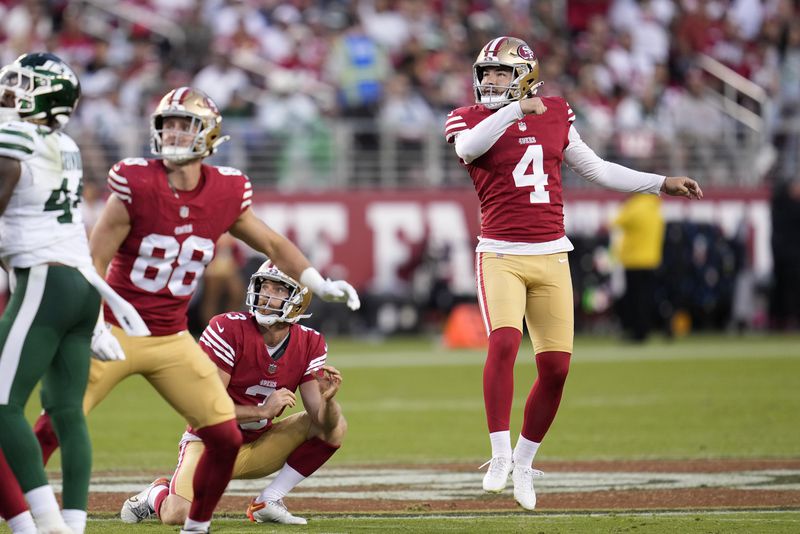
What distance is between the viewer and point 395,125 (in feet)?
57.2

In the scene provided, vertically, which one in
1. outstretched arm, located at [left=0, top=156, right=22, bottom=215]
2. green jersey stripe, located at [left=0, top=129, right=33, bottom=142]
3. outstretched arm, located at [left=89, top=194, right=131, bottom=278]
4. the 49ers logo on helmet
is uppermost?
the 49ers logo on helmet

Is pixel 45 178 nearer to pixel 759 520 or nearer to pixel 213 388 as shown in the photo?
pixel 213 388

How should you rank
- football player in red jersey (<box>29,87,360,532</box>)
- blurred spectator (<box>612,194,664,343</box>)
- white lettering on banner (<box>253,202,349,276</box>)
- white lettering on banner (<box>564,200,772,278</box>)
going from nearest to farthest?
1. football player in red jersey (<box>29,87,360,532</box>)
2. blurred spectator (<box>612,194,664,343</box>)
3. white lettering on banner (<box>253,202,349,276</box>)
4. white lettering on banner (<box>564,200,772,278</box>)

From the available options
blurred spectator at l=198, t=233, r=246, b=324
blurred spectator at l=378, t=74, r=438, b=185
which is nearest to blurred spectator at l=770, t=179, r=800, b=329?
blurred spectator at l=378, t=74, r=438, b=185

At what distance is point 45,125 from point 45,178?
0.26 m

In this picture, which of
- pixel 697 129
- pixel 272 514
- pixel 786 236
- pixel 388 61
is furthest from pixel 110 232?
pixel 697 129

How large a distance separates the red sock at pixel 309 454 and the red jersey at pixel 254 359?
19cm

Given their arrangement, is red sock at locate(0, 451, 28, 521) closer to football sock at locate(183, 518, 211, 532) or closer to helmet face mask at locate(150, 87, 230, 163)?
football sock at locate(183, 518, 211, 532)

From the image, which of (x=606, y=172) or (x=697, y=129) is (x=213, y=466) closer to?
(x=606, y=172)

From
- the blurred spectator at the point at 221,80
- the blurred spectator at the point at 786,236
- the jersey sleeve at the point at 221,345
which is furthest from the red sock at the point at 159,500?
the blurred spectator at the point at 786,236

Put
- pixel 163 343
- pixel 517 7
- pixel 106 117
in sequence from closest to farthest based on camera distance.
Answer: pixel 163 343, pixel 106 117, pixel 517 7

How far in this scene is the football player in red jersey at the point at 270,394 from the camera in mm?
6090

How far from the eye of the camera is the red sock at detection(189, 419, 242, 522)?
17.1ft

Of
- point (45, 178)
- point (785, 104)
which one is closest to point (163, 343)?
point (45, 178)
